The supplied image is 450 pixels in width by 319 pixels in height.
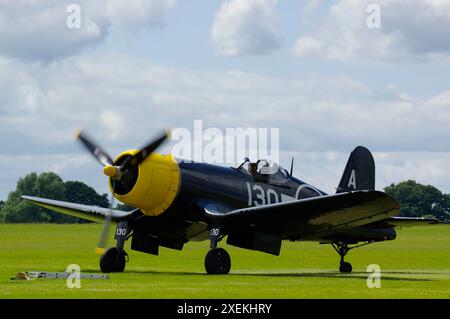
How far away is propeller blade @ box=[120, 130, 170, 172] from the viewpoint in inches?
883

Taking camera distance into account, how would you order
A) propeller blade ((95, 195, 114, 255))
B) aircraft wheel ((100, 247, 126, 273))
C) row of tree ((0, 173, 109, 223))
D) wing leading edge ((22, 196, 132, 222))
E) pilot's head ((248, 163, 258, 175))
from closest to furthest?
propeller blade ((95, 195, 114, 255)) → aircraft wheel ((100, 247, 126, 273)) → pilot's head ((248, 163, 258, 175)) → wing leading edge ((22, 196, 132, 222)) → row of tree ((0, 173, 109, 223))

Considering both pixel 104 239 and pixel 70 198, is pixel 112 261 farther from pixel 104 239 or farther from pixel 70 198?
pixel 70 198

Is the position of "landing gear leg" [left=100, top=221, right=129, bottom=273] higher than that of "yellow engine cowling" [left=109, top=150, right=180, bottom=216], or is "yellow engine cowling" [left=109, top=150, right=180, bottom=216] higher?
"yellow engine cowling" [left=109, top=150, right=180, bottom=216]

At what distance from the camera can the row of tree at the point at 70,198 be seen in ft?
454

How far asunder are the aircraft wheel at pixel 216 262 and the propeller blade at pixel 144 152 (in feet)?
8.43

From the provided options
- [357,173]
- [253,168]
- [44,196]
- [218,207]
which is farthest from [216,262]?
[44,196]

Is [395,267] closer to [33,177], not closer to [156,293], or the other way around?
[156,293]

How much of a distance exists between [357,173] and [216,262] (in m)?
6.94

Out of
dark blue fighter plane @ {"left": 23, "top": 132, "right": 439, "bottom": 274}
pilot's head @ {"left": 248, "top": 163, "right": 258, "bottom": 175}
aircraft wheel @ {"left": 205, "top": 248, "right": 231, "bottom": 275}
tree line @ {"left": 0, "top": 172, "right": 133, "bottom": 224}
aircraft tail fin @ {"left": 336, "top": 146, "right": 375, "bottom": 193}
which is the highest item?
tree line @ {"left": 0, "top": 172, "right": 133, "bottom": 224}

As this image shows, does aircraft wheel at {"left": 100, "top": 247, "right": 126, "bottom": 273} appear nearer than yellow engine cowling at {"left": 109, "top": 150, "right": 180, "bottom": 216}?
No

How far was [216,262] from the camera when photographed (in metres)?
23.1

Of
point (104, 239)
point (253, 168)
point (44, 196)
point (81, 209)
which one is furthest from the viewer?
point (44, 196)

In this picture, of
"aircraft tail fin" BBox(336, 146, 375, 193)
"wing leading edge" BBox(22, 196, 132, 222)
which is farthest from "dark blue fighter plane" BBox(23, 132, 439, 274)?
"wing leading edge" BBox(22, 196, 132, 222)

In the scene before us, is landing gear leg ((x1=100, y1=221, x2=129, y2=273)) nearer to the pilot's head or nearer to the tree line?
the pilot's head
